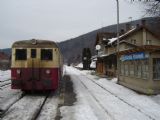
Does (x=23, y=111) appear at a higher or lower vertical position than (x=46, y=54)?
lower

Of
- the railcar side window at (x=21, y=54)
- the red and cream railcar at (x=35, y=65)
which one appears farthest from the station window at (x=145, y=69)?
the railcar side window at (x=21, y=54)

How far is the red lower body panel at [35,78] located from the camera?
61.3ft

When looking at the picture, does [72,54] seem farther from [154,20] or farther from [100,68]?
[154,20]

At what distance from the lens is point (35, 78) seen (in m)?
18.7

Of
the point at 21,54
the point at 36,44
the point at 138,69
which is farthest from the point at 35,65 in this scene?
the point at 138,69

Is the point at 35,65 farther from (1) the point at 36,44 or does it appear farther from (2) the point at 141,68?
(2) the point at 141,68

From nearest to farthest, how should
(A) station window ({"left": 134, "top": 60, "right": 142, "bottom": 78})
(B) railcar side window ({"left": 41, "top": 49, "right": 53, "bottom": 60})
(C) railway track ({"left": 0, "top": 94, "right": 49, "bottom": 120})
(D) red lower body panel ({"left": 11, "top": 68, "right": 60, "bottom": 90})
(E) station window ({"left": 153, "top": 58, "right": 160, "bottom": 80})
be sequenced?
(C) railway track ({"left": 0, "top": 94, "right": 49, "bottom": 120}) → (D) red lower body panel ({"left": 11, "top": 68, "right": 60, "bottom": 90}) → (B) railcar side window ({"left": 41, "top": 49, "right": 53, "bottom": 60}) → (E) station window ({"left": 153, "top": 58, "right": 160, "bottom": 80}) → (A) station window ({"left": 134, "top": 60, "right": 142, "bottom": 78})

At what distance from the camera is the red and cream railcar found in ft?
61.4

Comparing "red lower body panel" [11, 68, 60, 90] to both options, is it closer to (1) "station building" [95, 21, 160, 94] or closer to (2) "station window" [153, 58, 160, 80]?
(1) "station building" [95, 21, 160, 94]

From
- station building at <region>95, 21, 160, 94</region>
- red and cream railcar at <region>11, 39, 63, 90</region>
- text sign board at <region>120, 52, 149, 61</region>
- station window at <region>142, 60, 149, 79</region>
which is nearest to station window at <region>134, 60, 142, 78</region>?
station building at <region>95, 21, 160, 94</region>

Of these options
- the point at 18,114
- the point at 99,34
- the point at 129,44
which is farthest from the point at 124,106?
the point at 99,34

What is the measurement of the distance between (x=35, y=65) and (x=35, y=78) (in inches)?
27.7

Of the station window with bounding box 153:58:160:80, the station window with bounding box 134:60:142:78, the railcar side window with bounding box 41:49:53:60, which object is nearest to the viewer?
the railcar side window with bounding box 41:49:53:60

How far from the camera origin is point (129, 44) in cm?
4675
